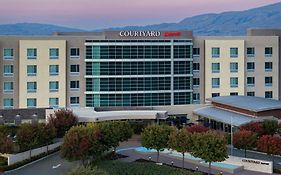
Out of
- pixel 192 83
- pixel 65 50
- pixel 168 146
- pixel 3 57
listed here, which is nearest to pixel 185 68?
pixel 192 83

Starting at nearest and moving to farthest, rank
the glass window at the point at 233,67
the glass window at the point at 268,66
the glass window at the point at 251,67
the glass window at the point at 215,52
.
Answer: the glass window at the point at 215,52 → the glass window at the point at 233,67 → the glass window at the point at 251,67 → the glass window at the point at 268,66

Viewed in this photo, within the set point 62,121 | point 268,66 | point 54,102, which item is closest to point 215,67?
point 268,66

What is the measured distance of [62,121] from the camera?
5825cm

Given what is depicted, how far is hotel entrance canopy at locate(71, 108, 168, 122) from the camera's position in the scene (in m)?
64.6

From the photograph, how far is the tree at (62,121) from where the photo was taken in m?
57.5

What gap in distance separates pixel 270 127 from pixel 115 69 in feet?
98.6

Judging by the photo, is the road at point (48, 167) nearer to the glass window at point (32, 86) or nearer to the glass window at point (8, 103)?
the glass window at point (32, 86)

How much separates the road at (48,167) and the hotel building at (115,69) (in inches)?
1138

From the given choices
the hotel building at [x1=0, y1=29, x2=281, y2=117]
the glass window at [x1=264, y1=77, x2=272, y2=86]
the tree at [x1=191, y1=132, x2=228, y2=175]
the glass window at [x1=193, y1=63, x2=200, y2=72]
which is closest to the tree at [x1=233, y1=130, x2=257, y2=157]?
the tree at [x1=191, y1=132, x2=228, y2=175]

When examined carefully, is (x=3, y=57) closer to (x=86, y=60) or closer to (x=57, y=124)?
(x=86, y=60)

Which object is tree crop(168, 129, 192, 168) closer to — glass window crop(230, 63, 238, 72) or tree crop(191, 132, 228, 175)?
tree crop(191, 132, 228, 175)

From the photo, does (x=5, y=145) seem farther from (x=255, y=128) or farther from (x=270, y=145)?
(x=255, y=128)

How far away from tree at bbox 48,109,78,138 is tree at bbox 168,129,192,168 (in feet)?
53.1

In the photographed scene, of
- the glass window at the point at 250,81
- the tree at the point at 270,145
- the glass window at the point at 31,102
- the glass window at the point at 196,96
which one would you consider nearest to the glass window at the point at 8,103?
the glass window at the point at 31,102
